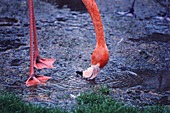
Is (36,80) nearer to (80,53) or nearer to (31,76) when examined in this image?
(31,76)

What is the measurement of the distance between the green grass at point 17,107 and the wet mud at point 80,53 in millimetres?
172

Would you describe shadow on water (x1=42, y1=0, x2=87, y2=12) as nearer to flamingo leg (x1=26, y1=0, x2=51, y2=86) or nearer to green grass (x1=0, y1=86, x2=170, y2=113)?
flamingo leg (x1=26, y1=0, x2=51, y2=86)

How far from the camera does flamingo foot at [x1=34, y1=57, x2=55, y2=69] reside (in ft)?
12.2

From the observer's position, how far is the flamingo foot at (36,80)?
10.6 ft

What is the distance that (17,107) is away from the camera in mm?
2646

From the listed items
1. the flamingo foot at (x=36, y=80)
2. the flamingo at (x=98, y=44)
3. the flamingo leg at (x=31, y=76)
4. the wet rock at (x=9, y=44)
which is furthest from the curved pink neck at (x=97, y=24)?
the wet rock at (x=9, y=44)

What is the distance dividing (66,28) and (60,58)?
160cm

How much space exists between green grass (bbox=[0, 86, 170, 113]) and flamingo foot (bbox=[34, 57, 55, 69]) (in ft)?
2.87

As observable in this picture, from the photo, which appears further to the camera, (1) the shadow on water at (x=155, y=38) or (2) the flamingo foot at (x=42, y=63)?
(1) the shadow on water at (x=155, y=38)

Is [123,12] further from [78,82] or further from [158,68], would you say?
[78,82]

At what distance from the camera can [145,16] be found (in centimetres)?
677

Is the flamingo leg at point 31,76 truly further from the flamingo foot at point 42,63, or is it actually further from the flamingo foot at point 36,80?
the flamingo foot at point 42,63

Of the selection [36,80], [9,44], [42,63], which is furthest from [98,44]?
[9,44]

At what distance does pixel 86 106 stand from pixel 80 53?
169cm
